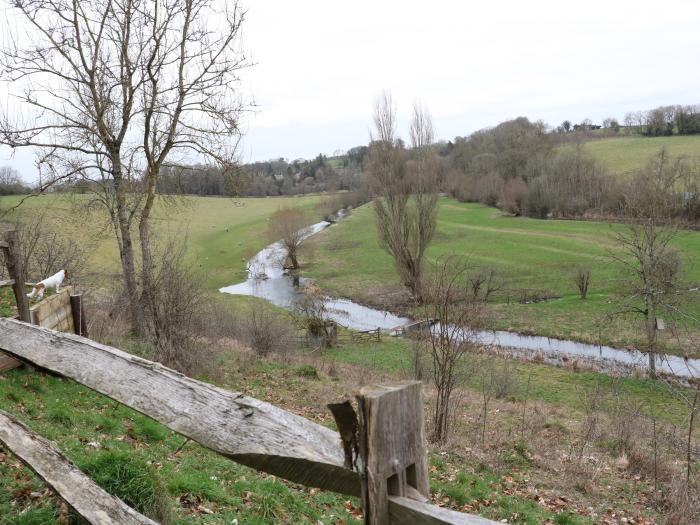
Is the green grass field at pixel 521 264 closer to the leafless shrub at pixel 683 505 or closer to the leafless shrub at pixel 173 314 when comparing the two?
the leafless shrub at pixel 683 505

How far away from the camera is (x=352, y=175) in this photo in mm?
94125

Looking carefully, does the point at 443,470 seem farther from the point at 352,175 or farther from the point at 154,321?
the point at 352,175

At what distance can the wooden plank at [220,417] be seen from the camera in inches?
77.5

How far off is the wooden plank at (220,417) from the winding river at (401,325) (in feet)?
54.0

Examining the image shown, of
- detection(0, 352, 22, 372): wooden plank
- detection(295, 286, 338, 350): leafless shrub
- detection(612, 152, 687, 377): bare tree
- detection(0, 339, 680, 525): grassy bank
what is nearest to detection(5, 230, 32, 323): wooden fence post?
detection(0, 352, 22, 372): wooden plank

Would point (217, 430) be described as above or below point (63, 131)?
below

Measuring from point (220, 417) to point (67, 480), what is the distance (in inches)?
52.4

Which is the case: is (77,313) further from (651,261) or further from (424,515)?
(651,261)

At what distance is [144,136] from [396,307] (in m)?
22.0

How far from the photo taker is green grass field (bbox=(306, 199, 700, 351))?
2752cm

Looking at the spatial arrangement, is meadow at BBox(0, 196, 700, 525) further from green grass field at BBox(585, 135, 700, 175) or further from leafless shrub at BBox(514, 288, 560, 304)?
green grass field at BBox(585, 135, 700, 175)

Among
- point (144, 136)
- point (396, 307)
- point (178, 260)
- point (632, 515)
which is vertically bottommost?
point (396, 307)

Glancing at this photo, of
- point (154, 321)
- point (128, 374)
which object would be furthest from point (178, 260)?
point (128, 374)

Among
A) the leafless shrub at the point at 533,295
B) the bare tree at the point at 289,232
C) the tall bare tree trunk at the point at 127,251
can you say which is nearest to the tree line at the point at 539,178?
the leafless shrub at the point at 533,295
